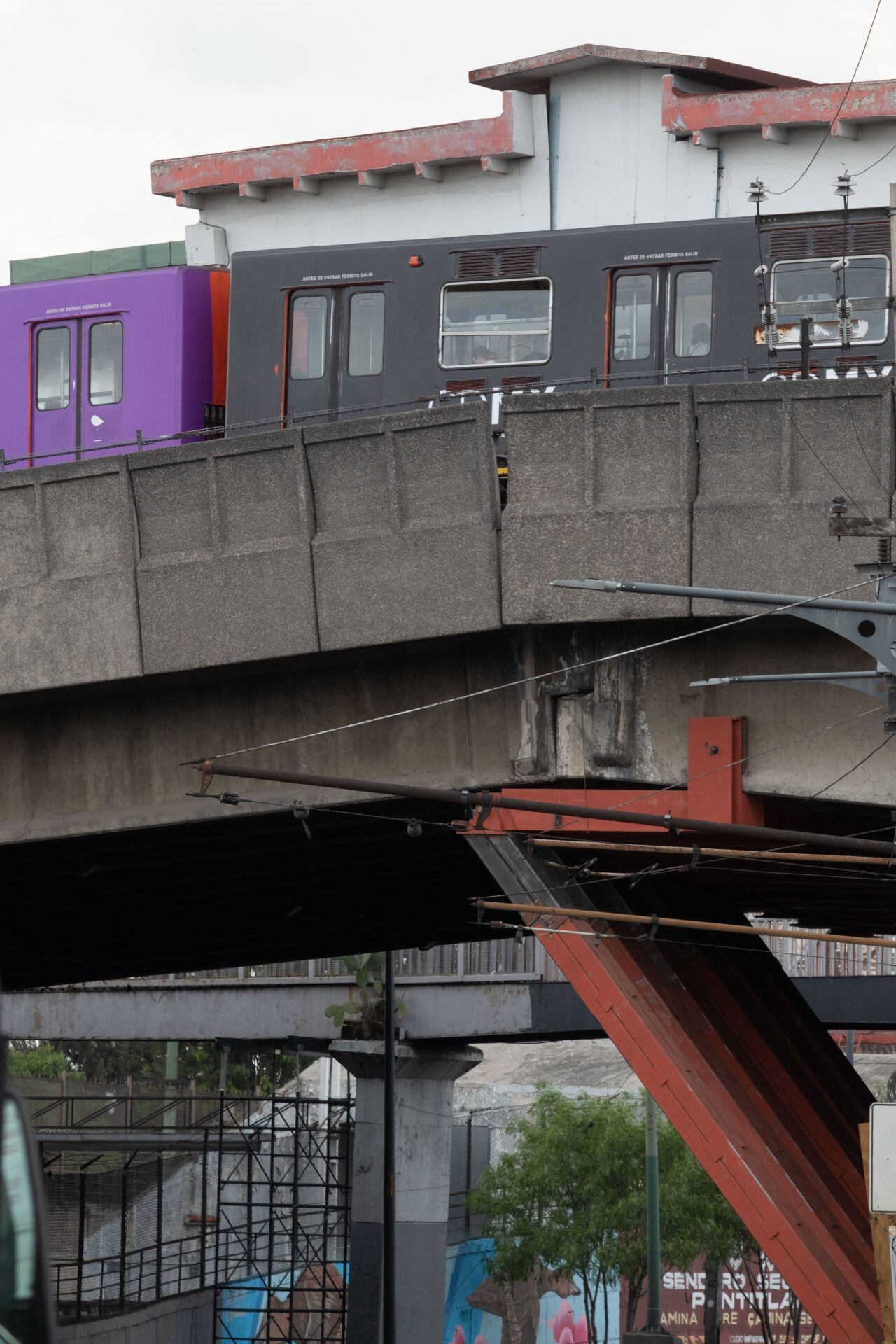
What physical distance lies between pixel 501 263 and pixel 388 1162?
835 inches

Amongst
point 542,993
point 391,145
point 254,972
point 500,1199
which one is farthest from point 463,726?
point 500,1199

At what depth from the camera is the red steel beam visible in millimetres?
29562

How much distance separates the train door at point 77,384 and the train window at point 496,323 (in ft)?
15.0

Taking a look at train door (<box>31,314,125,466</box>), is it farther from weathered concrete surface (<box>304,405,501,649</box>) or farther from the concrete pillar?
the concrete pillar

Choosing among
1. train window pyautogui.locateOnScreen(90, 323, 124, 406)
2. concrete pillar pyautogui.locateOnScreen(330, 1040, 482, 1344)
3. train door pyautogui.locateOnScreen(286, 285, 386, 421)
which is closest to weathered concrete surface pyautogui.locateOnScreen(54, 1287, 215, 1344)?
concrete pillar pyautogui.locateOnScreen(330, 1040, 482, 1344)

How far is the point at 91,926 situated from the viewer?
97.5 ft

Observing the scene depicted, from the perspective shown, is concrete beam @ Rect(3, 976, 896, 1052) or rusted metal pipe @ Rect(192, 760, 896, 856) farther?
concrete beam @ Rect(3, 976, 896, 1052)

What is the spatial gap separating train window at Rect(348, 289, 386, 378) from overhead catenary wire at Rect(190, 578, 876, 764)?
6500mm

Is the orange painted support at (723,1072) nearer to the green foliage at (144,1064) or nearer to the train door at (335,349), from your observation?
the train door at (335,349)

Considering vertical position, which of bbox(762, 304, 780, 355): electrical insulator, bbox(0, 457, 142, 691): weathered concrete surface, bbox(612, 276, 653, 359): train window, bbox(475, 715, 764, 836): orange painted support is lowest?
bbox(475, 715, 764, 836): orange painted support

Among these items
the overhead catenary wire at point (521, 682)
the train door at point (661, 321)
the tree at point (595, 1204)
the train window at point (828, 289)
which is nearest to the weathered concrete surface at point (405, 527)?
the overhead catenary wire at point (521, 682)

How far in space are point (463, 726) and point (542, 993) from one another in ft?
66.3

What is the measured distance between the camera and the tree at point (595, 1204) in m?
45.4

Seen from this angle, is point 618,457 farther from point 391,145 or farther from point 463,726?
point 391,145
